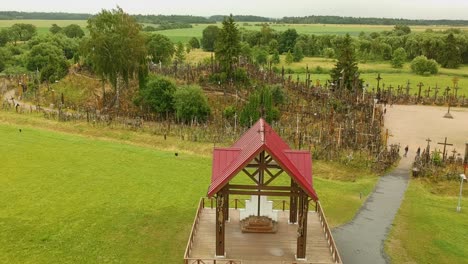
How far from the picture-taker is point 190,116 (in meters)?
54.4

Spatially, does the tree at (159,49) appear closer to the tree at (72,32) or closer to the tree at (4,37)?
the tree at (72,32)

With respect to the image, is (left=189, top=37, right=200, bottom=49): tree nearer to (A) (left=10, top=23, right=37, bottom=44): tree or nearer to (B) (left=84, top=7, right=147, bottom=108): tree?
(A) (left=10, top=23, right=37, bottom=44): tree

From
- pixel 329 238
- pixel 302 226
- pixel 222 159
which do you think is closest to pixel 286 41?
pixel 329 238

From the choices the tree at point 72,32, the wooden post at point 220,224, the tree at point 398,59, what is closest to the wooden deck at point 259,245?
the wooden post at point 220,224

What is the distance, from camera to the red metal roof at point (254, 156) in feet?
67.6

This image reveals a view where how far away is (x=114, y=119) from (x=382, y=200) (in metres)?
32.9

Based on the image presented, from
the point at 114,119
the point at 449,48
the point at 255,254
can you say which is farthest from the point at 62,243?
the point at 449,48

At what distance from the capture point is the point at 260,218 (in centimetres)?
2509

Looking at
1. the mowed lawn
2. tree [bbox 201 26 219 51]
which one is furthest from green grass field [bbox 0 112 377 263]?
tree [bbox 201 26 219 51]

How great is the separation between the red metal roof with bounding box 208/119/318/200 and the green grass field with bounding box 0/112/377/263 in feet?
17.9

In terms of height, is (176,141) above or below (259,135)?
below

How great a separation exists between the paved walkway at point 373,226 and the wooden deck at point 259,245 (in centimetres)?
190

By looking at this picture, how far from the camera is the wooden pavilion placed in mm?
21266

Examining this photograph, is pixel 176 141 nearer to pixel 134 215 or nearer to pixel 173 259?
pixel 134 215
